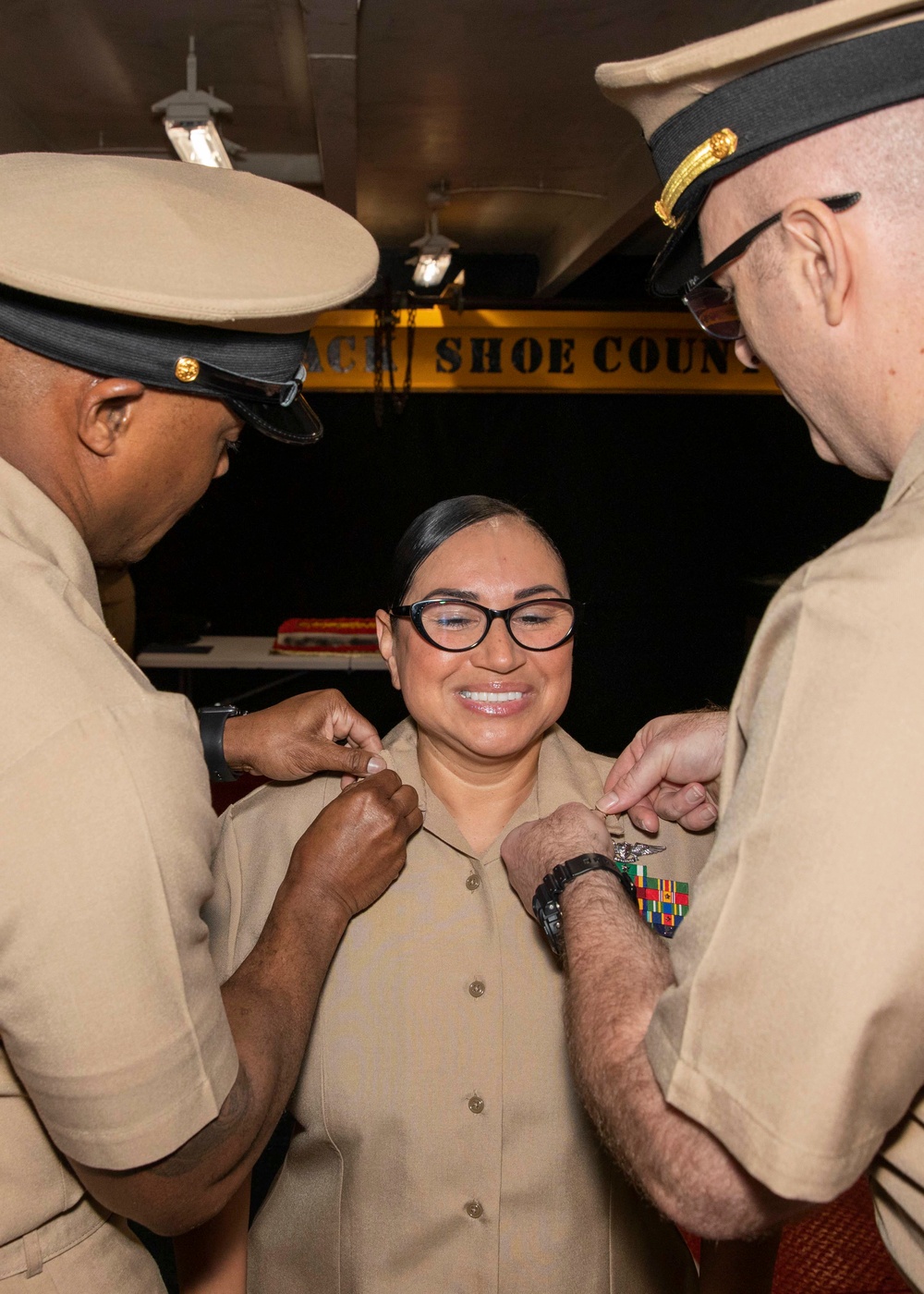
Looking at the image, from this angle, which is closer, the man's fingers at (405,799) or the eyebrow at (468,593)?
the man's fingers at (405,799)

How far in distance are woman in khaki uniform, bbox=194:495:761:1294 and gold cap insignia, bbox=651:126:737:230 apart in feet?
2.61

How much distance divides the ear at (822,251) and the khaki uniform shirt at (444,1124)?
1.14m

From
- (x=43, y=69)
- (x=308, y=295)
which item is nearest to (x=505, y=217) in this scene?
(x=43, y=69)

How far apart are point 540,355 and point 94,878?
8665mm

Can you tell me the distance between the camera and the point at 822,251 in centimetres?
103

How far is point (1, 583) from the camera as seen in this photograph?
1020 millimetres

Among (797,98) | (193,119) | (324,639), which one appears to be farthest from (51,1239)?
(324,639)

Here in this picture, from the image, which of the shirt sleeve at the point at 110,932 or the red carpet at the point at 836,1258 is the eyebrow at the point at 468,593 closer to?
the shirt sleeve at the point at 110,932

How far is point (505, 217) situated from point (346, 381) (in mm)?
1973

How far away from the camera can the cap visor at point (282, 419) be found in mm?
1290

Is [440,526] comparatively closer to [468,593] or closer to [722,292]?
[468,593]

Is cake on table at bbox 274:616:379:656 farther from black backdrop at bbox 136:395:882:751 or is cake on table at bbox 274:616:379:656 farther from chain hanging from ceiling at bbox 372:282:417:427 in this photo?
chain hanging from ceiling at bbox 372:282:417:427

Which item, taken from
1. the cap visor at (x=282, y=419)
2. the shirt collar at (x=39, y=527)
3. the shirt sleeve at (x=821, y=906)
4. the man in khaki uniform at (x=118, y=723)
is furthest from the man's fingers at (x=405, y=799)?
the shirt sleeve at (x=821, y=906)

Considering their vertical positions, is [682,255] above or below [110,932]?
above
